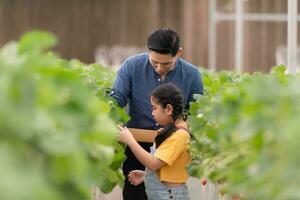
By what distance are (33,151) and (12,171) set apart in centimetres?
38

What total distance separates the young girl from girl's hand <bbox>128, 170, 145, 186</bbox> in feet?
1.07

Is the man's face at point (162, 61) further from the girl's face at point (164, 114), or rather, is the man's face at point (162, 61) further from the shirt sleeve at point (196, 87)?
the girl's face at point (164, 114)

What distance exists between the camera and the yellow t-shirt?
19.1 feet

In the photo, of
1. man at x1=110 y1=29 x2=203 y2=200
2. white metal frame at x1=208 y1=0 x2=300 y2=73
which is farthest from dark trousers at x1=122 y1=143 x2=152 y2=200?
white metal frame at x1=208 y1=0 x2=300 y2=73

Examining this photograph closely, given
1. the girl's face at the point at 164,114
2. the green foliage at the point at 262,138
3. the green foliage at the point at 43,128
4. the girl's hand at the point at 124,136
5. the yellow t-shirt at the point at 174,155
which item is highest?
the green foliage at the point at 43,128

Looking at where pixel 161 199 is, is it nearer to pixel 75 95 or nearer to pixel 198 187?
pixel 198 187

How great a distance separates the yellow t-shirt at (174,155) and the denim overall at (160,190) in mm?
46

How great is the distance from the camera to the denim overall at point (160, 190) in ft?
19.2

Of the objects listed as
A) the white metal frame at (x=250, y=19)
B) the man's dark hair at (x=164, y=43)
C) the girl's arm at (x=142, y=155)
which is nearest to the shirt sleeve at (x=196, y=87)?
the man's dark hair at (x=164, y=43)

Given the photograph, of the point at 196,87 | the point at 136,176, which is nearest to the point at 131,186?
the point at 136,176

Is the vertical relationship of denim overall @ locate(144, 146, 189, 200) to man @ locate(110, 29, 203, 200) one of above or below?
below

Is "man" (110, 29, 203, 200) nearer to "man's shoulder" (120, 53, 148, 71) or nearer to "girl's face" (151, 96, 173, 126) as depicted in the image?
"man's shoulder" (120, 53, 148, 71)

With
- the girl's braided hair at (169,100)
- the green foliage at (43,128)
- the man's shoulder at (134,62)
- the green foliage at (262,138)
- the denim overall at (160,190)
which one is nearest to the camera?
the green foliage at (43,128)

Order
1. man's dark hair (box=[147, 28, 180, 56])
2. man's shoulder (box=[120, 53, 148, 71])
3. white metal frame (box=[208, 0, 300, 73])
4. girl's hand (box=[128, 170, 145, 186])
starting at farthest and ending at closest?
white metal frame (box=[208, 0, 300, 73])
man's shoulder (box=[120, 53, 148, 71])
man's dark hair (box=[147, 28, 180, 56])
girl's hand (box=[128, 170, 145, 186])
